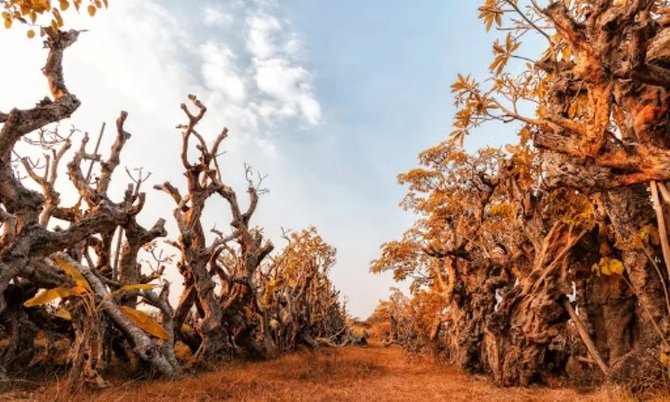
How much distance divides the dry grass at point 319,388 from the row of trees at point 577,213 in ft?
2.67

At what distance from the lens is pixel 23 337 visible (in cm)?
849

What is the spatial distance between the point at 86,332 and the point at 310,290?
15.2 m

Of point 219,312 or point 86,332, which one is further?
point 219,312

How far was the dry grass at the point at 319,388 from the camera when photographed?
22.6 feet

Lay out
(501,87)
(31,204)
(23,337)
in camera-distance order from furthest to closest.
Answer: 1. (23,337)
2. (31,204)
3. (501,87)

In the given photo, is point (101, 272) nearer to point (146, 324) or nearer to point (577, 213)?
point (146, 324)

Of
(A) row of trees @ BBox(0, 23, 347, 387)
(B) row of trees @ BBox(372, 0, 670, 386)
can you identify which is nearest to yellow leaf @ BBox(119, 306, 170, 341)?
(A) row of trees @ BBox(0, 23, 347, 387)

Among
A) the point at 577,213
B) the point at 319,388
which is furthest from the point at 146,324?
the point at 577,213

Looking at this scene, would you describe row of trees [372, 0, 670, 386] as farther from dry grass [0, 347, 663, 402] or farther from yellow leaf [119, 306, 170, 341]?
yellow leaf [119, 306, 170, 341]

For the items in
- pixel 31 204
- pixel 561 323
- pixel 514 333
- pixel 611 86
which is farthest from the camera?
pixel 514 333

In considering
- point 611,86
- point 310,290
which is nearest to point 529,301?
point 611,86

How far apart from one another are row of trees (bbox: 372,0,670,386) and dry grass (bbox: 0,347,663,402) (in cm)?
81

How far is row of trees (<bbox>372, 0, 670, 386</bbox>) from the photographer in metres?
4.35

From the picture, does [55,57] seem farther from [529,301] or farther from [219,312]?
[529,301]
